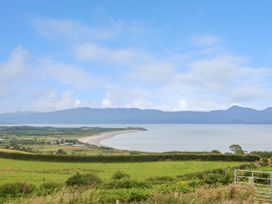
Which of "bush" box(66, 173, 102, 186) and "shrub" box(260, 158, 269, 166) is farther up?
"shrub" box(260, 158, 269, 166)

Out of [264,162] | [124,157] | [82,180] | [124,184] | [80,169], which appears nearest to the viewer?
[124,184]

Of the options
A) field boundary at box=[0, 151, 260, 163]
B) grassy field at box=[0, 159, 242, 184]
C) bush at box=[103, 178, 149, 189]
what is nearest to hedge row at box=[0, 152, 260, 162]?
field boundary at box=[0, 151, 260, 163]

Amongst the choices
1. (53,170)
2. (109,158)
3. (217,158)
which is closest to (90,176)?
(53,170)

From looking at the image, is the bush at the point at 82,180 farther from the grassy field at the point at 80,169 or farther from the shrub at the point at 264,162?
the shrub at the point at 264,162

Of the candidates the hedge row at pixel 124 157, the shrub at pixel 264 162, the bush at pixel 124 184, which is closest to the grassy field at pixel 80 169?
the hedge row at pixel 124 157

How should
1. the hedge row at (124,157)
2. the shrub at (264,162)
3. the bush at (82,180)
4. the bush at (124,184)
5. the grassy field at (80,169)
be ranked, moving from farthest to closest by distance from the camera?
the hedge row at (124,157) < the shrub at (264,162) < the grassy field at (80,169) < the bush at (82,180) < the bush at (124,184)

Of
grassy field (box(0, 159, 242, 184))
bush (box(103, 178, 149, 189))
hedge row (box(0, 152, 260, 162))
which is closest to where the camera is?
bush (box(103, 178, 149, 189))

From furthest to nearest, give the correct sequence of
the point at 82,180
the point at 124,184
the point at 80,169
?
the point at 80,169 → the point at 82,180 → the point at 124,184

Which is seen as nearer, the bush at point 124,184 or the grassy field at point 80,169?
the bush at point 124,184

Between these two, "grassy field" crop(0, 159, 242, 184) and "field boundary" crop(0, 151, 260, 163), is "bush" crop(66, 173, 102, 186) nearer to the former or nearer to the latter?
"grassy field" crop(0, 159, 242, 184)

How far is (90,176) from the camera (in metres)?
25.7

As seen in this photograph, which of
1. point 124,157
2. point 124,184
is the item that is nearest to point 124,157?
point 124,157

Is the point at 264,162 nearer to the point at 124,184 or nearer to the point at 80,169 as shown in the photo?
the point at 80,169

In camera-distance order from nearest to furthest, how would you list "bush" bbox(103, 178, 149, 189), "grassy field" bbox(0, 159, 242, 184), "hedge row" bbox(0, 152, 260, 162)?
"bush" bbox(103, 178, 149, 189), "grassy field" bbox(0, 159, 242, 184), "hedge row" bbox(0, 152, 260, 162)
